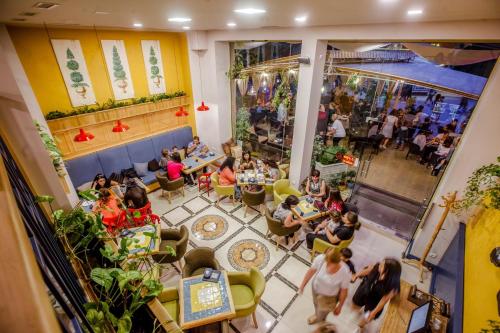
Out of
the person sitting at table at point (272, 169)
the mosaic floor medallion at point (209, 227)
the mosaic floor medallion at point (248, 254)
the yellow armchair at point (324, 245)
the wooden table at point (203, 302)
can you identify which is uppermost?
the person sitting at table at point (272, 169)

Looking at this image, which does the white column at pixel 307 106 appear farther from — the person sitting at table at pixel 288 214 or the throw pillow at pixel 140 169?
the throw pillow at pixel 140 169

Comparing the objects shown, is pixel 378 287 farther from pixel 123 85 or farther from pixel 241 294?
pixel 123 85

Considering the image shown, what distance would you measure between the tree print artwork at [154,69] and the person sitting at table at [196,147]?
6.66 feet

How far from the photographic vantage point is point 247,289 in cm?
403

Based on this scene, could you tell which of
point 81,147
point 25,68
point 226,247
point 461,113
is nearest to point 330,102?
point 461,113

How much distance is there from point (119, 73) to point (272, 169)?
4925 mm

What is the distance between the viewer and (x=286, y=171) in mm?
7398

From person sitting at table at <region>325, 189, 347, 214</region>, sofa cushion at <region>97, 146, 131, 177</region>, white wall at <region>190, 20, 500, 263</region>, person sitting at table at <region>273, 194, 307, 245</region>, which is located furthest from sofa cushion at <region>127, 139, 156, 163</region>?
person sitting at table at <region>325, 189, 347, 214</region>

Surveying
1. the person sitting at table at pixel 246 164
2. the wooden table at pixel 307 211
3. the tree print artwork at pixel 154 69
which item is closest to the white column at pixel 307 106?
the person sitting at table at pixel 246 164

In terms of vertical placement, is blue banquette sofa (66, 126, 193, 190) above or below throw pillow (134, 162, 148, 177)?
above

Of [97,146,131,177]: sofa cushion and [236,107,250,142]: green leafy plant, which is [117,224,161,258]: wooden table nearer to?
[97,146,131,177]: sofa cushion

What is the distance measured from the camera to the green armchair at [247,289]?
12.0 ft

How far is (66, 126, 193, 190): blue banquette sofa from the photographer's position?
21.3 ft

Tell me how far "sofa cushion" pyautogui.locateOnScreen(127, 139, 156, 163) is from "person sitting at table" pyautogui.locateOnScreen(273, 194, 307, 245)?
4.60m
